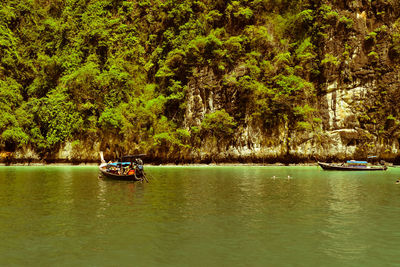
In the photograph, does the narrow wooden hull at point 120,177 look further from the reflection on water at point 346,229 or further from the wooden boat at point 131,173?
the reflection on water at point 346,229

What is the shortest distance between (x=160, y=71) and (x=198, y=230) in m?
42.1

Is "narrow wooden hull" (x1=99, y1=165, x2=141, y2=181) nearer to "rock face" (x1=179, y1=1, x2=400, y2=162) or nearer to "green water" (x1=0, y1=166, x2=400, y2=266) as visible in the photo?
"green water" (x1=0, y1=166, x2=400, y2=266)

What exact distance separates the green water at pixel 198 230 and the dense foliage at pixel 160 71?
30.4 metres

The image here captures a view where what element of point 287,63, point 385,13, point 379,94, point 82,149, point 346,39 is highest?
point 385,13

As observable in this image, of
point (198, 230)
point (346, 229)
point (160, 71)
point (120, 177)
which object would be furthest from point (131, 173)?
point (160, 71)

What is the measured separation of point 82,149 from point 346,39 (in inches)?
1697

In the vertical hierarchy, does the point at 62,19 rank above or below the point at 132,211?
above

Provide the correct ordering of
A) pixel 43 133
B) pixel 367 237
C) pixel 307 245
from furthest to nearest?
pixel 43 133 < pixel 367 237 < pixel 307 245

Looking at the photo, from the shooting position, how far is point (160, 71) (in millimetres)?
50188

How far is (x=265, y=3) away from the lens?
172 ft

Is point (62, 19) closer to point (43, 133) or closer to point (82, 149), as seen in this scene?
point (43, 133)

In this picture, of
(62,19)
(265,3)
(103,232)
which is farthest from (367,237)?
(62,19)

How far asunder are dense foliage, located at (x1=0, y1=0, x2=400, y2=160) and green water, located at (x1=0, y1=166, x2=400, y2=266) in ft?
99.6

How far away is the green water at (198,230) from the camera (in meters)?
8.10
